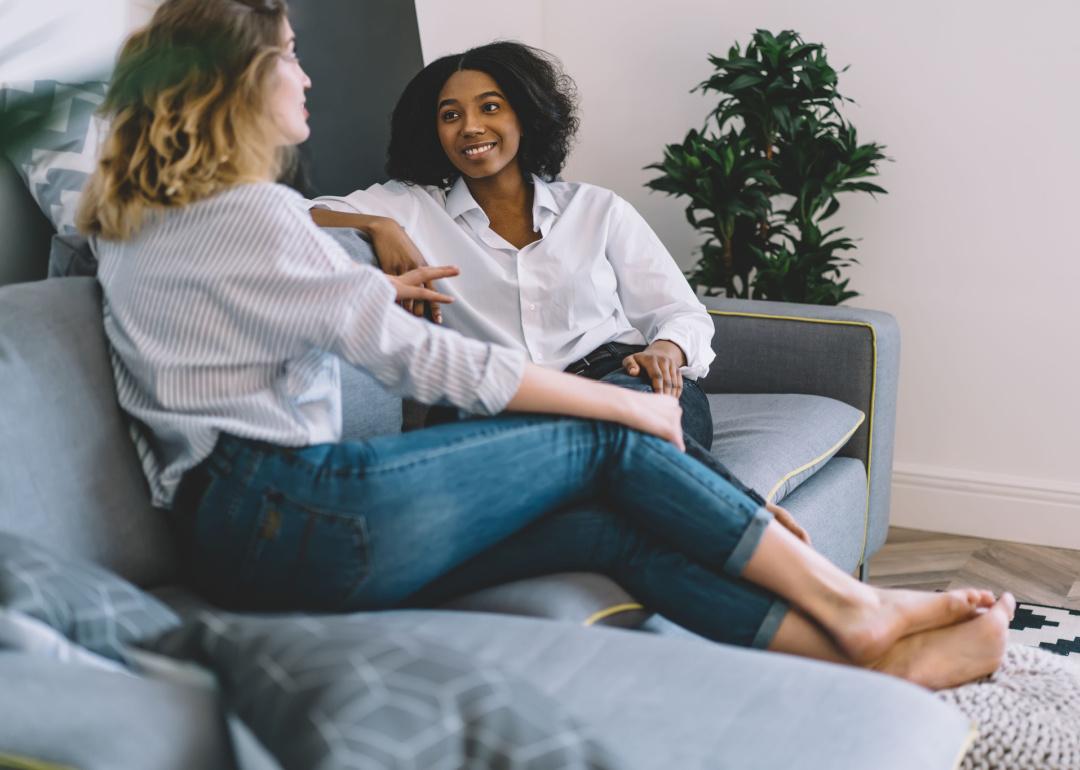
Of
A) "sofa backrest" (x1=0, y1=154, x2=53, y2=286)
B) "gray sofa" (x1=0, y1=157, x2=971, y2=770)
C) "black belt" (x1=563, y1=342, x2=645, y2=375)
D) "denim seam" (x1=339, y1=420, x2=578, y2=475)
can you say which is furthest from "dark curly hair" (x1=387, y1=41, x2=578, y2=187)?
"denim seam" (x1=339, y1=420, x2=578, y2=475)

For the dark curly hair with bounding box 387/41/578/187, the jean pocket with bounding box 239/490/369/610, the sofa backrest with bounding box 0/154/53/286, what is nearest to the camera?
the jean pocket with bounding box 239/490/369/610

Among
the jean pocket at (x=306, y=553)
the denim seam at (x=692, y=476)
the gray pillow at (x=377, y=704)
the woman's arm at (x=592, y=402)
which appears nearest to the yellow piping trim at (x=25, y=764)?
the gray pillow at (x=377, y=704)

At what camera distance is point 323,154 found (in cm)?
236

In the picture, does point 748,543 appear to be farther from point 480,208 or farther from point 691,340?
point 480,208

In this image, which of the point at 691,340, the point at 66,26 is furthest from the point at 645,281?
the point at 66,26

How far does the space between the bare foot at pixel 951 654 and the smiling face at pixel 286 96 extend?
3.24 feet

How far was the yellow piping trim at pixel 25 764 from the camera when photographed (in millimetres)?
744

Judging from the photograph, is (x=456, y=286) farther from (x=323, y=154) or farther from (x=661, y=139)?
(x=661, y=139)

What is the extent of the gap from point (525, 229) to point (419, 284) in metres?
0.37

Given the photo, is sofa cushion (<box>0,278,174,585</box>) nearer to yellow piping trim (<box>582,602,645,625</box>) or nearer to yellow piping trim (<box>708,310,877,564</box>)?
yellow piping trim (<box>582,602,645,625</box>)

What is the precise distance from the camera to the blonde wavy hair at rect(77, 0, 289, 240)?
4.08 ft

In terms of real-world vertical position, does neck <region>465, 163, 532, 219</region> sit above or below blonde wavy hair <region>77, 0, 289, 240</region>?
below

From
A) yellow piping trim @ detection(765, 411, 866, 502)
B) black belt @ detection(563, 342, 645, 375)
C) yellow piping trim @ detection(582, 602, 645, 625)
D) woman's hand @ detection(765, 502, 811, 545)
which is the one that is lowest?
yellow piping trim @ detection(765, 411, 866, 502)

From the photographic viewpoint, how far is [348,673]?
820mm
